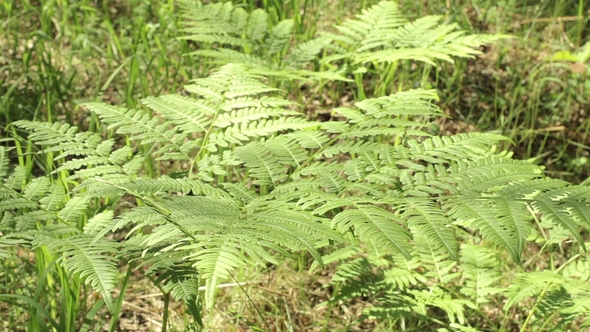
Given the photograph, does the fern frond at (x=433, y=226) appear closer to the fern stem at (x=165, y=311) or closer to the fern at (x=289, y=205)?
the fern at (x=289, y=205)

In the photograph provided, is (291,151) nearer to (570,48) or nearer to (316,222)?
(316,222)

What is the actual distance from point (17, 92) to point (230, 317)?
1.61m

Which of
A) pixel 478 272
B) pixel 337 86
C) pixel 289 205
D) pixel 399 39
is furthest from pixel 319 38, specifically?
pixel 289 205

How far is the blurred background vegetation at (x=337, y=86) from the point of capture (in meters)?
3.24

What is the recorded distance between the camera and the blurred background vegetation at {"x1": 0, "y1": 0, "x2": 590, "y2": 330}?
10.6 ft

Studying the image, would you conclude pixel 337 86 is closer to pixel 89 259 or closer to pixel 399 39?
pixel 399 39

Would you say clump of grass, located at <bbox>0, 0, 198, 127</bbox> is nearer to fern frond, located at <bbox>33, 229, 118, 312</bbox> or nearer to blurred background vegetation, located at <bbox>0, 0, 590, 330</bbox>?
blurred background vegetation, located at <bbox>0, 0, 590, 330</bbox>

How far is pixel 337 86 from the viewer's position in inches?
143

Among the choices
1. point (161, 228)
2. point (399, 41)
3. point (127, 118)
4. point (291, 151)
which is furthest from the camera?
point (399, 41)

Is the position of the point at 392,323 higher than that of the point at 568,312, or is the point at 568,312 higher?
the point at 568,312

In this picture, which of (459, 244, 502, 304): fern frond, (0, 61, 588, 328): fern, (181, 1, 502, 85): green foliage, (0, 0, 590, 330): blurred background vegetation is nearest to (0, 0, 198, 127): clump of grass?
(0, 0, 590, 330): blurred background vegetation

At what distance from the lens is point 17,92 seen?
3.20 m

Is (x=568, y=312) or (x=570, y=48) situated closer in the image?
(x=568, y=312)

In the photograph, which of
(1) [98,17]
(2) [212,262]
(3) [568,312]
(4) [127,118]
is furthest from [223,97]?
(1) [98,17]
